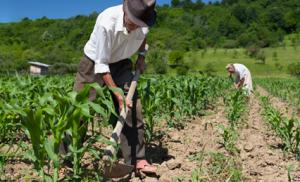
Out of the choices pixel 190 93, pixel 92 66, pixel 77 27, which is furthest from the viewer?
pixel 77 27

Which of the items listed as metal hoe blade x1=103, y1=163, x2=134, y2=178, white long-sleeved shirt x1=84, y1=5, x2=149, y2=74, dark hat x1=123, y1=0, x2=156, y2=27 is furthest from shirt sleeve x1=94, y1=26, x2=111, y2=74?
metal hoe blade x1=103, y1=163, x2=134, y2=178

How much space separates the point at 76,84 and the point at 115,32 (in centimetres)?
70

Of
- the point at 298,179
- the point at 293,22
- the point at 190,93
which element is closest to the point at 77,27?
the point at 293,22

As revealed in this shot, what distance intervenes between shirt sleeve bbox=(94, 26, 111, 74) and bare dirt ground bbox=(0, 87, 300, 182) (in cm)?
92

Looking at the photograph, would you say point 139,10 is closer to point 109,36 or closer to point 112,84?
point 109,36

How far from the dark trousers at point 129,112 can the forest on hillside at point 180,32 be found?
5601 cm

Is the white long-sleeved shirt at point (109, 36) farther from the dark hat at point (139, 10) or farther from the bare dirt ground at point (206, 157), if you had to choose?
the bare dirt ground at point (206, 157)

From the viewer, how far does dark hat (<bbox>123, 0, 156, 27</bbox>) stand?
3107 millimetres

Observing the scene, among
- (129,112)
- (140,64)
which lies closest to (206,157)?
(129,112)

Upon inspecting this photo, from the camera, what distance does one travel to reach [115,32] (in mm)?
3246

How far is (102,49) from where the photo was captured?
322 cm

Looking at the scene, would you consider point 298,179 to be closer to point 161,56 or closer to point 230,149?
point 230,149

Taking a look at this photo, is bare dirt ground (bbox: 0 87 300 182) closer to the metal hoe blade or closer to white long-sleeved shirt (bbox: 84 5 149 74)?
the metal hoe blade

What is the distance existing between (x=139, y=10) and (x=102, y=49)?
1.40ft
